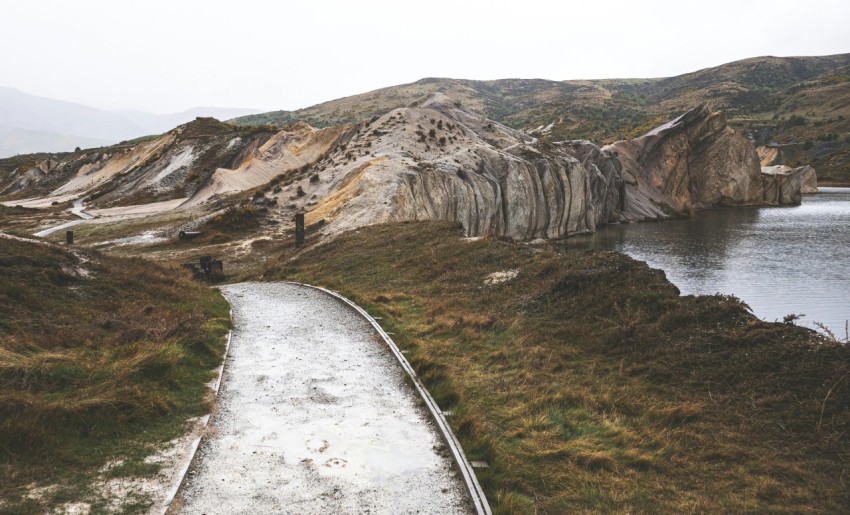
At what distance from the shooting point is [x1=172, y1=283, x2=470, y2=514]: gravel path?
24.2ft

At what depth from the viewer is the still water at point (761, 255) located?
2891 cm

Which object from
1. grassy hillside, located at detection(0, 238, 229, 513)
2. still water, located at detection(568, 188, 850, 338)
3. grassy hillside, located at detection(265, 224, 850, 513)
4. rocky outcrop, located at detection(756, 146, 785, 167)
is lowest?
still water, located at detection(568, 188, 850, 338)

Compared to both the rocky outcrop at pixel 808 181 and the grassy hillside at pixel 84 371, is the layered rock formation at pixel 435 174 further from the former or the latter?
the grassy hillside at pixel 84 371

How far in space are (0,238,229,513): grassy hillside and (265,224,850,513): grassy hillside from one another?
5141 mm

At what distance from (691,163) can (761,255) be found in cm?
5268

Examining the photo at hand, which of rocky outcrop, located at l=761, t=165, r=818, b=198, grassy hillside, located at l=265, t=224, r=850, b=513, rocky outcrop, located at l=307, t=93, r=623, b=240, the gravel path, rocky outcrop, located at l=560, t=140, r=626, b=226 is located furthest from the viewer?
rocky outcrop, located at l=761, t=165, r=818, b=198

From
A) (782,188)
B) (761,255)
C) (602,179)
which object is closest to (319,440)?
(761,255)

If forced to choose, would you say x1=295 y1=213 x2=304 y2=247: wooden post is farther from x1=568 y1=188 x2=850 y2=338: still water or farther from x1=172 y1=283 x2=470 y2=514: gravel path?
x1=568 y1=188 x2=850 y2=338: still water

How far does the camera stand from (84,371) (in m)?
10.1

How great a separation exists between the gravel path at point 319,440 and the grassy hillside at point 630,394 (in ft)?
2.75

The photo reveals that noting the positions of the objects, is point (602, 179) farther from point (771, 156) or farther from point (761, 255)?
point (771, 156)

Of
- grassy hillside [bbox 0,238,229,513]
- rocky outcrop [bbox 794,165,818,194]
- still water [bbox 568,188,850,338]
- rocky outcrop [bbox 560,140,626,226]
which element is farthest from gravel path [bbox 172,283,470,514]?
rocky outcrop [bbox 794,165,818,194]

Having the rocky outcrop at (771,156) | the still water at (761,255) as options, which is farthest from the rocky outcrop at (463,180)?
the rocky outcrop at (771,156)

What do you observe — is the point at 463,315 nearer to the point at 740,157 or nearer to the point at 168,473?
the point at 168,473
